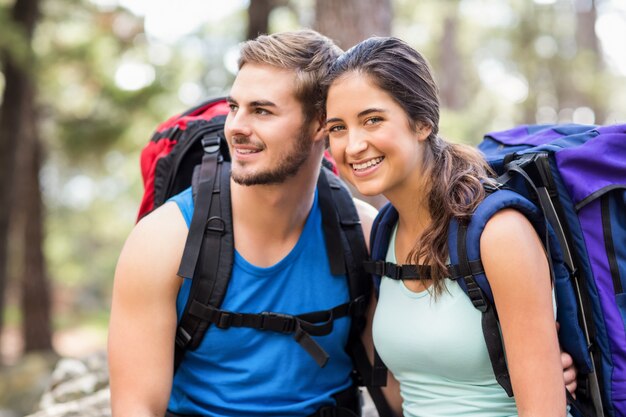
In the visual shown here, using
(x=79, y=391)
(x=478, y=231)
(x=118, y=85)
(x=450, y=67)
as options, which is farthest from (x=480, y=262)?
(x=450, y=67)

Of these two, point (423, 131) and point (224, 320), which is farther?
point (224, 320)

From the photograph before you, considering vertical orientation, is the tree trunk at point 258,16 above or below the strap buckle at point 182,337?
above

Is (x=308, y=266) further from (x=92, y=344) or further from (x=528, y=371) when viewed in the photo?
(x=92, y=344)

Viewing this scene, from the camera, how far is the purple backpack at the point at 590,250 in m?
2.39

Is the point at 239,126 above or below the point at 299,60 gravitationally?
below

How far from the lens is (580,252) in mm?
2424

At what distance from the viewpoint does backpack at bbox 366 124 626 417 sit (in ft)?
7.82

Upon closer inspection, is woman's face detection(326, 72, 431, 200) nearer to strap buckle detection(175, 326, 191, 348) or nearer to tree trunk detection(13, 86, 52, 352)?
strap buckle detection(175, 326, 191, 348)

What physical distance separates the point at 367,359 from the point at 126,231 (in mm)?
17911

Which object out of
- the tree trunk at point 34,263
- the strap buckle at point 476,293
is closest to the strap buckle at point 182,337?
the strap buckle at point 476,293

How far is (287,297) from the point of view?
307 cm

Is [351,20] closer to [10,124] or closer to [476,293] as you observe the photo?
[476,293]

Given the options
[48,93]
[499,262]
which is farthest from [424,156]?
[48,93]

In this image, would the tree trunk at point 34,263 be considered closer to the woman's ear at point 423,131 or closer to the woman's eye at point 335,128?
the woman's eye at point 335,128
